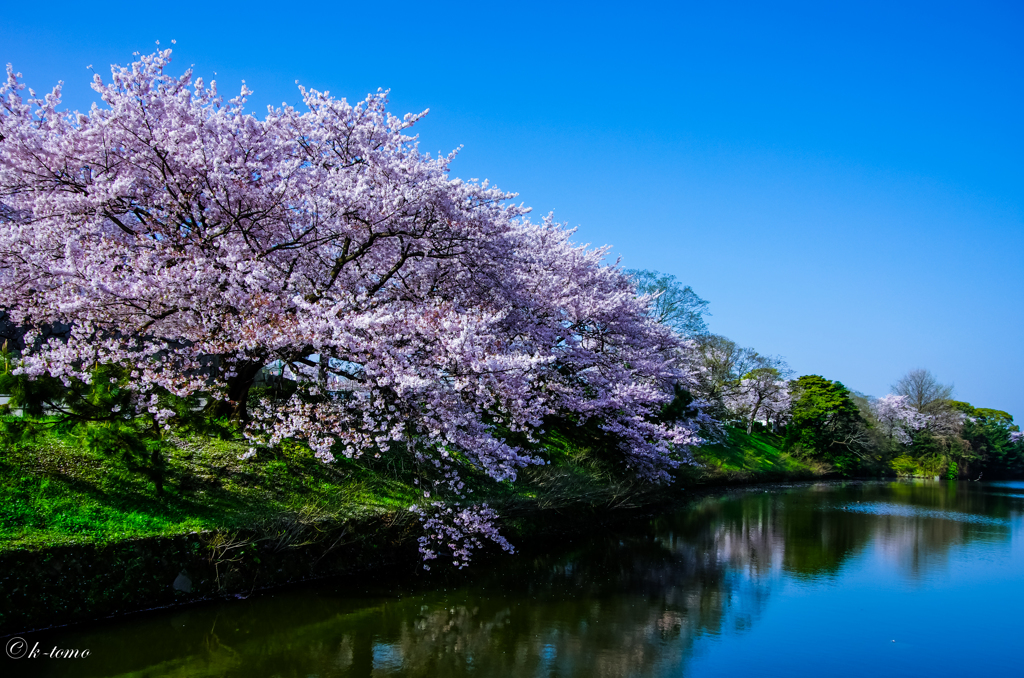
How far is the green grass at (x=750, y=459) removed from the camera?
3500 centimetres

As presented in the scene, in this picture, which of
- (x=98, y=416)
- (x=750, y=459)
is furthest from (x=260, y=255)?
(x=750, y=459)

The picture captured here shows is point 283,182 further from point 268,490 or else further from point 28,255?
point 268,490

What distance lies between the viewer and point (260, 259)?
1292 centimetres

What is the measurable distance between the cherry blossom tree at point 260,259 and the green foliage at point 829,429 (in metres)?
37.1

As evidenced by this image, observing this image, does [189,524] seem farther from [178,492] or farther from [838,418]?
[838,418]

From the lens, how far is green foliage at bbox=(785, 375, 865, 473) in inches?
1793

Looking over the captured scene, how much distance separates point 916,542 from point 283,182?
64.2ft

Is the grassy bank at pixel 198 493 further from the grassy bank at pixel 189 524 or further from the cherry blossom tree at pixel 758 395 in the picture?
the cherry blossom tree at pixel 758 395

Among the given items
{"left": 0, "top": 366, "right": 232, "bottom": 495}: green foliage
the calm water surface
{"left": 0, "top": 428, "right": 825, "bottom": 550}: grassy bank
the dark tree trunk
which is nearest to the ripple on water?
the calm water surface

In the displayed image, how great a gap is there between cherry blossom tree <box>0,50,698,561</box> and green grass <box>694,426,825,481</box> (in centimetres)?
2245

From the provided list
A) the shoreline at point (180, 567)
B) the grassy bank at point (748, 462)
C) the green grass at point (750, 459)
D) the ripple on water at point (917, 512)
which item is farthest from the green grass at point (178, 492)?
the green grass at point (750, 459)

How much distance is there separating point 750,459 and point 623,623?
3166 centimetres

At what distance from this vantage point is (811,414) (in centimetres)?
4588

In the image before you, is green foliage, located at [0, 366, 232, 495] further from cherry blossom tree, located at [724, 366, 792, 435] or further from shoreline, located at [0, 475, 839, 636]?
cherry blossom tree, located at [724, 366, 792, 435]
